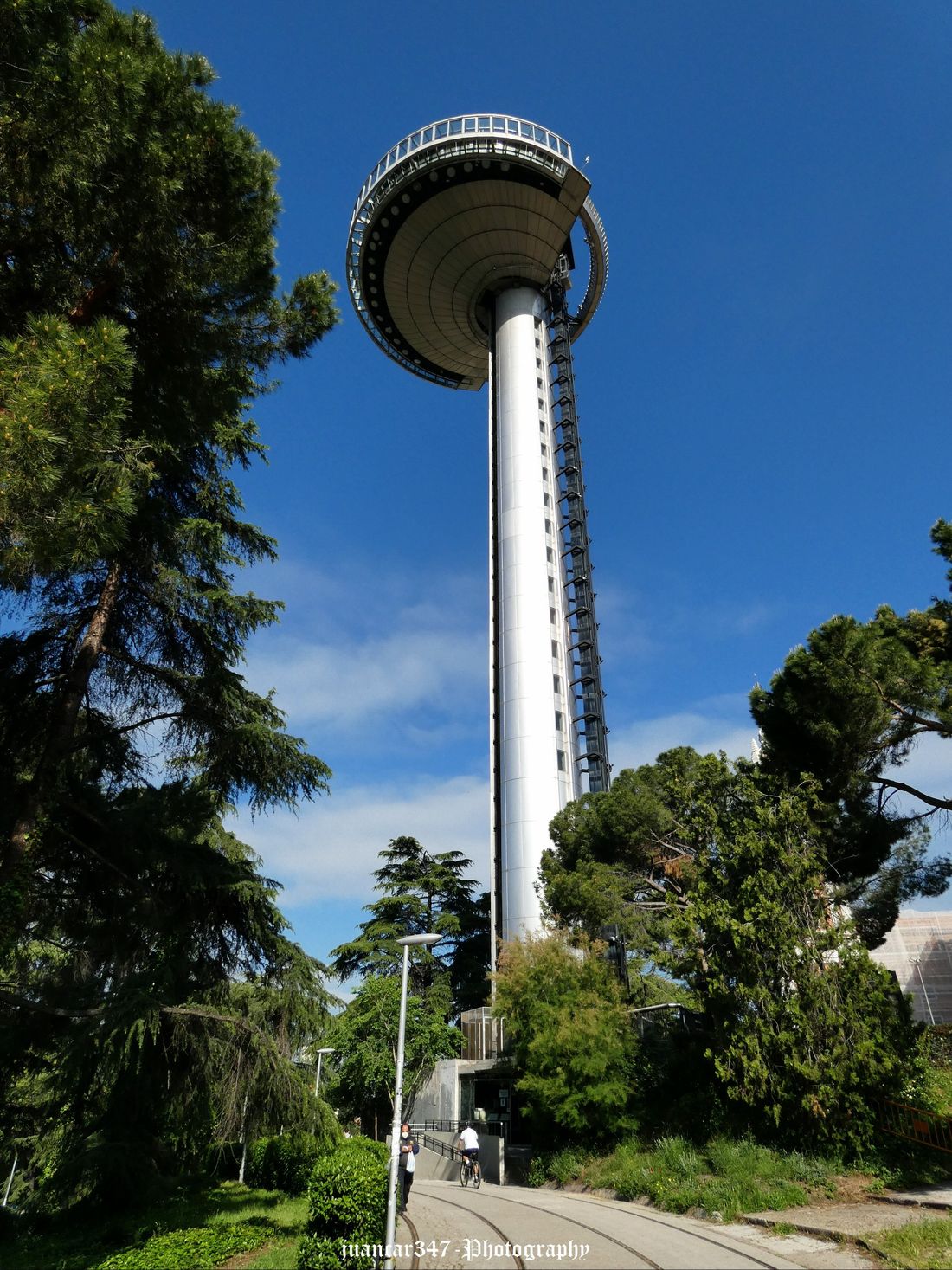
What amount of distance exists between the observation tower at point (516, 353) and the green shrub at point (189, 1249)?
2284 cm

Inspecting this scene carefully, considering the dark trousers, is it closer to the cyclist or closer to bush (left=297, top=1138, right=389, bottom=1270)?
bush (left=297, top=1138, right=389, bottom=1270)

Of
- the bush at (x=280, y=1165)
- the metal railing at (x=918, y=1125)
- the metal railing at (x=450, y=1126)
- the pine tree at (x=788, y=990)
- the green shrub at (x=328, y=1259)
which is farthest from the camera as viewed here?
the metal railing at (x=450, y=1126)

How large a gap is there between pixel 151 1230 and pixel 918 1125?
1446 centimetres

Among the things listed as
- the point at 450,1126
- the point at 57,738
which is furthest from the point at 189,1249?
the point at 450,1126

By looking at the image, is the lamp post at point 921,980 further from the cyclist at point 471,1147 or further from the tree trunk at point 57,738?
the tree trunk at point 57,738

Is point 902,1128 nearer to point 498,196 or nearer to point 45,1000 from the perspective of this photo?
point 45,1000

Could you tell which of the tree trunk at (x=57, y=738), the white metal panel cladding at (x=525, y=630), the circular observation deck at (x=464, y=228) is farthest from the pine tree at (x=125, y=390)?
the circular observation deck at (x=464, y=228)

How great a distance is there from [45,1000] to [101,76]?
48.8 feet

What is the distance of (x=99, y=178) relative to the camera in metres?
10.7

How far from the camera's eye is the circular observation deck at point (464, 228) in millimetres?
48719

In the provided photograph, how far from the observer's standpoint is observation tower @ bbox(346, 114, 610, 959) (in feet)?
127

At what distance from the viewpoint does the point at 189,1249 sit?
1135 centimetres

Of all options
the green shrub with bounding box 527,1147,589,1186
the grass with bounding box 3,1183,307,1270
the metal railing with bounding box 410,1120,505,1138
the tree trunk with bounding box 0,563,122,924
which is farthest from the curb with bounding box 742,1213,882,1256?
the metal railing with bounding box 410,1120,505,1138

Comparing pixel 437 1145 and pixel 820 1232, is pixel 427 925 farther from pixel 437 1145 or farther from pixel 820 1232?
pixel 820 1232
